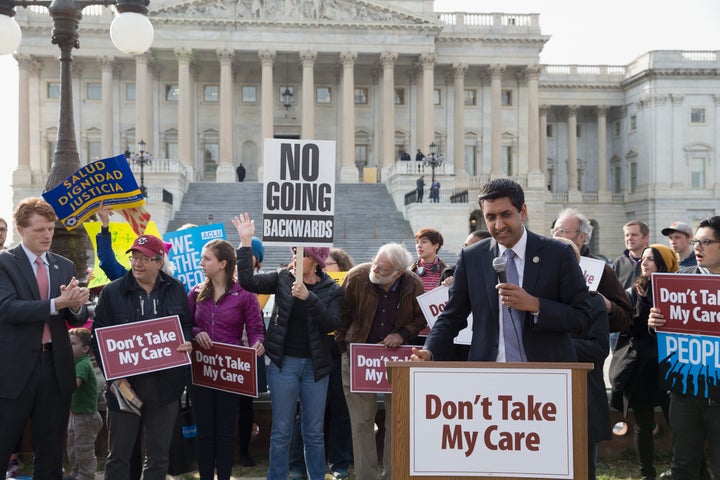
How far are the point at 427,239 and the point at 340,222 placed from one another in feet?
100

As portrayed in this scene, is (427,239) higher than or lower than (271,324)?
higher

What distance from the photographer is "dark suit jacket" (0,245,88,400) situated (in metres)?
5.62

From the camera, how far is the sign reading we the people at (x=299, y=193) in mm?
6598

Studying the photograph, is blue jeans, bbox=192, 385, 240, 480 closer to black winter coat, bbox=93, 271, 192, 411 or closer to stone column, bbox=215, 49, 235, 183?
black winter coat, bbox=93, 271, 192, 411

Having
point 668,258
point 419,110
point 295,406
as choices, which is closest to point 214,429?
point 295,406

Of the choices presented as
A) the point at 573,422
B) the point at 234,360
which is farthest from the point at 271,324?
the point at 573,422

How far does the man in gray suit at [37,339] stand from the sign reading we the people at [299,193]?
1745 millimetres

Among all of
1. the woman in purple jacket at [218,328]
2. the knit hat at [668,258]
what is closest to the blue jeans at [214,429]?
the woman in purple jacket at [218,328]

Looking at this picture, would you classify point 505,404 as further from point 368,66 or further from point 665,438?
point 368,66

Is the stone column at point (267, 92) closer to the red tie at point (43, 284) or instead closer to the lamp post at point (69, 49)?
the lamp post at point (69, 49)

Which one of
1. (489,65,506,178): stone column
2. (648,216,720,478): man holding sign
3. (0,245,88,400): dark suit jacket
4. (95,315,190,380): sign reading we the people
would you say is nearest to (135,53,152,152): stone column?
(489,65,506,178): stone column

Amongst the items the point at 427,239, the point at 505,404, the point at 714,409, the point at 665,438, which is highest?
the point at 427,239

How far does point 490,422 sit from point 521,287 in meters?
0.82

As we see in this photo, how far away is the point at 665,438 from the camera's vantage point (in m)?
7.93
